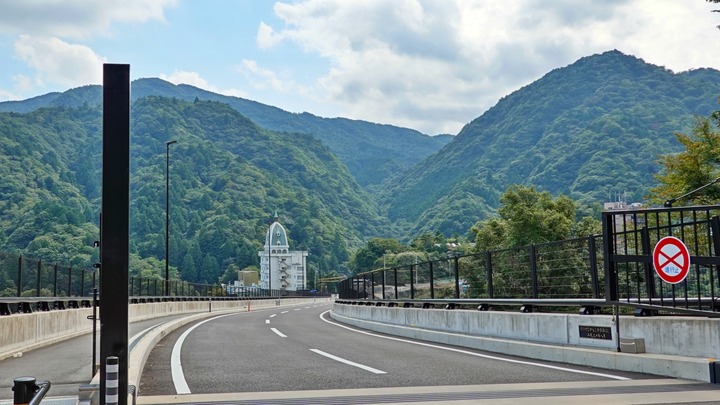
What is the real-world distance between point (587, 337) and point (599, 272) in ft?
8.66

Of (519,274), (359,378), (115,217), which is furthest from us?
(519,274)

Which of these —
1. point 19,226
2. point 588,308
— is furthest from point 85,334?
point 19,226

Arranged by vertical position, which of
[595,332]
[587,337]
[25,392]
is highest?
[25,392]

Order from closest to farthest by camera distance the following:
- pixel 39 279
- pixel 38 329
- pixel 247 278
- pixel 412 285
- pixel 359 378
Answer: pixel 359 378
pixel 38 329
pixel 39 279
pixel 412 285
pixel 247 278

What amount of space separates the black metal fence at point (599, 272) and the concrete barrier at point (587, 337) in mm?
354

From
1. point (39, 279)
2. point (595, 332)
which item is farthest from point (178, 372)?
point (39, 279)

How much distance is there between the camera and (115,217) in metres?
7.36

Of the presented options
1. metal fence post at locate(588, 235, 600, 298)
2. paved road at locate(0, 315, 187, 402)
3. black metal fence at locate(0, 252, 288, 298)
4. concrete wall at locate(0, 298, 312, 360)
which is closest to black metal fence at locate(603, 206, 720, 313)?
metal fence post at locate(588, 235, 600, 298)

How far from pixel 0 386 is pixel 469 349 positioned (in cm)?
923

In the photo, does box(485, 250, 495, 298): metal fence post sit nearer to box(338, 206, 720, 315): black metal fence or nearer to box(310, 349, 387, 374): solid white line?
box(338, 206, 720, 315): black metal fence

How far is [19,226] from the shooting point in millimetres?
106938

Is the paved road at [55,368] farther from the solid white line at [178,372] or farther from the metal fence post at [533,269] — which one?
the metal fence post at [533,269]

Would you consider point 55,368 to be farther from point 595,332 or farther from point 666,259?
point 666,259

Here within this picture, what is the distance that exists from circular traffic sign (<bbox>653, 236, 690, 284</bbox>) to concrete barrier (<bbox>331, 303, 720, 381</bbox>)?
647 mm
